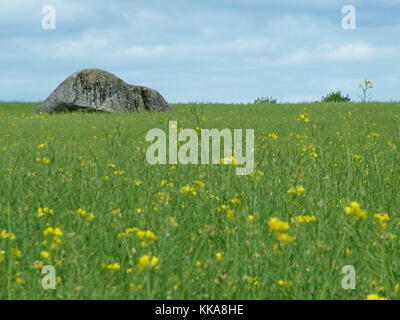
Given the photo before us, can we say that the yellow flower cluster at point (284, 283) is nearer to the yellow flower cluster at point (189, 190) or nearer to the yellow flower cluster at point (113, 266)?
the yellow flower cluster at point (113, 266)

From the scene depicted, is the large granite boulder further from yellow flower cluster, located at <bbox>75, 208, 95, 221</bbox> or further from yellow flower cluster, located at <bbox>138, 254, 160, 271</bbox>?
yellow flower cluster, located at <bbox>138, 254, 160, 271</bbox>

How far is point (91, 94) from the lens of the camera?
84.9ft

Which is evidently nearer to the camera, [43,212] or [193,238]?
[193,238]

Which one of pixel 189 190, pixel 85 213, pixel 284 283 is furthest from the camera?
pixel 189 190

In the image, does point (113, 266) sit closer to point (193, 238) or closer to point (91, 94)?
point (193, 238)

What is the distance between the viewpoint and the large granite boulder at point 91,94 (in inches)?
1017

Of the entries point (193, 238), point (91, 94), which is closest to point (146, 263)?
point (193, 238)

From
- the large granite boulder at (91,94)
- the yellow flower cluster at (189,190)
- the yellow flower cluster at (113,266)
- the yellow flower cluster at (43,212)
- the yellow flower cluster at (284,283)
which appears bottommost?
the yellow flower cluster at (284,283)

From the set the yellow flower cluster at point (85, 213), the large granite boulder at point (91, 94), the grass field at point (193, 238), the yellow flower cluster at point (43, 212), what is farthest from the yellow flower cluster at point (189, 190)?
the large granite boulder at point (91, 94)

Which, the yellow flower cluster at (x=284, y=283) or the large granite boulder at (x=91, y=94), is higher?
the large granite boulder at (x=91, y=94)

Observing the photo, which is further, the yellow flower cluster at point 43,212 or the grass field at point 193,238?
the yellow flower cluster at point 43,212

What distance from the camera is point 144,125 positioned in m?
18.9

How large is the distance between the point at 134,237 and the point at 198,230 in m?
0.69
